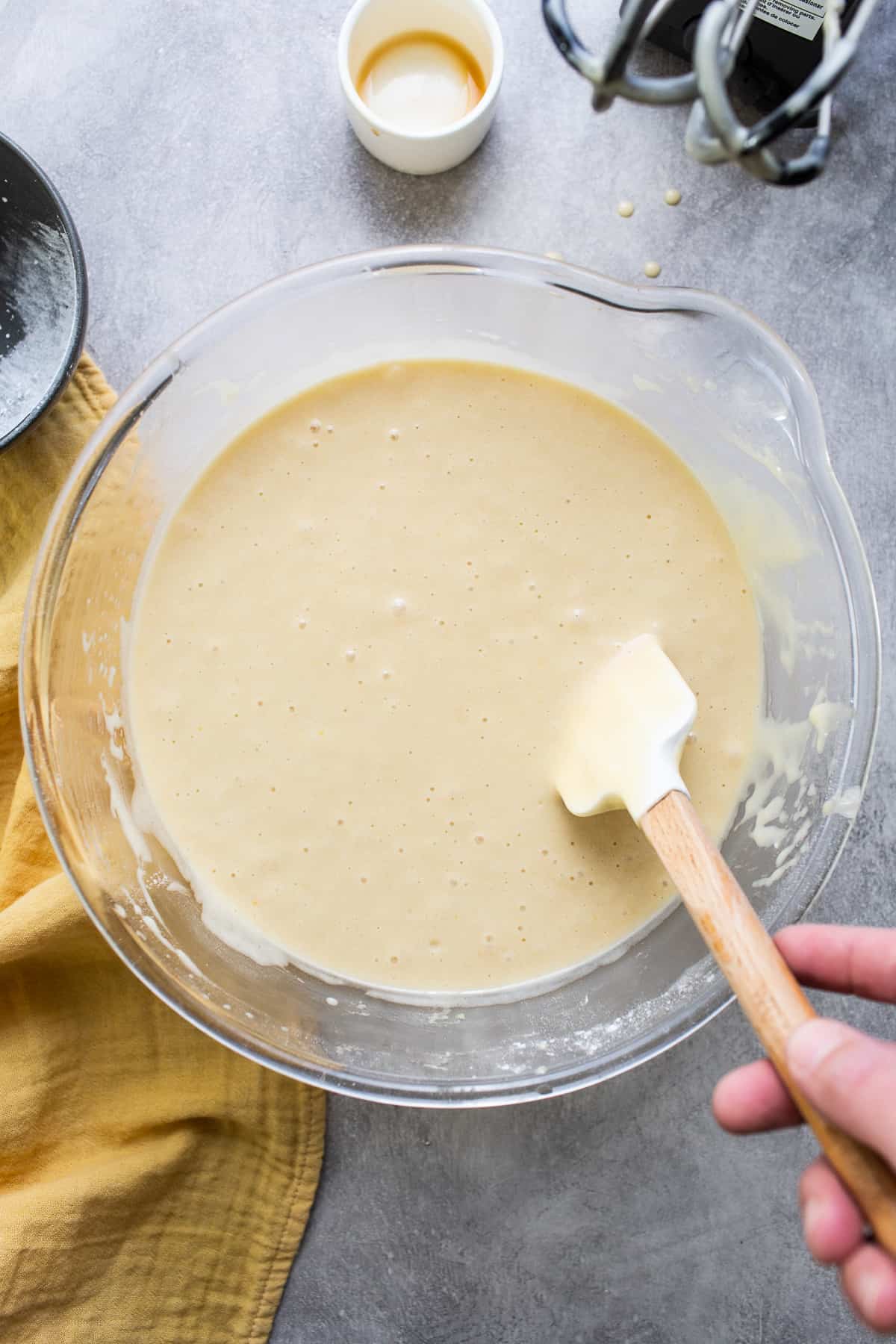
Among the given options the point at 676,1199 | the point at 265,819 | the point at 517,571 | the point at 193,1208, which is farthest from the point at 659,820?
the point at 193,1208

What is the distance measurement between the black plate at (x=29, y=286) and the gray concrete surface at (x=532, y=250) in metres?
0.06

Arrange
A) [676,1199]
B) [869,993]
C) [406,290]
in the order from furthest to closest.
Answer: [676,1199], [406,290], [869,993]

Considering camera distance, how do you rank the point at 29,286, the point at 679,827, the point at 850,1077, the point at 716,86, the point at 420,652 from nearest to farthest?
the point at 716,86 → the point at 850,1077 → the point at 679,827 → the point at 420,652 → the point at 29,286

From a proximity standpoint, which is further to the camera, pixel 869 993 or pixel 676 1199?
pixel 676 1199

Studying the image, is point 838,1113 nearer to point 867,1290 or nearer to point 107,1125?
point 867,1290

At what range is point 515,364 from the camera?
1343 millimetres

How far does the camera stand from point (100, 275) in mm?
1423

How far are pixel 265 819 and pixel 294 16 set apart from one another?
1.08 metres

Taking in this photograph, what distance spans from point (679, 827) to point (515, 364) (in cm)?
62

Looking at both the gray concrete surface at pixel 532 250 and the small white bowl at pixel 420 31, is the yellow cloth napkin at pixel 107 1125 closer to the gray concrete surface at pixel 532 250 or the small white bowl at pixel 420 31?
the gray concrete surface at pixel 532 250

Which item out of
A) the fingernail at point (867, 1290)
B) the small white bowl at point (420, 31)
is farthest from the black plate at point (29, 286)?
the fingernail at point (867, 1290)

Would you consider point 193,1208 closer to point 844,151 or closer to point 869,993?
point 869,993

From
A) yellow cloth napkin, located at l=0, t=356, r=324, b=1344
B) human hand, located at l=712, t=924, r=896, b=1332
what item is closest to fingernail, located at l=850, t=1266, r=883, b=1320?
human hand, located at l=712, t=924, r=896, b=1332

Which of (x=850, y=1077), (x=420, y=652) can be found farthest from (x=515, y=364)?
(x=850, y=1077)
